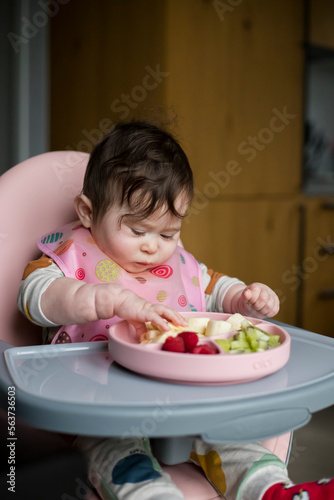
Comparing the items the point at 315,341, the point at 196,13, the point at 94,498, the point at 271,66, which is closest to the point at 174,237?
the point at 315,341

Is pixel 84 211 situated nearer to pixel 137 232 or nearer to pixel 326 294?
pixel 137 232

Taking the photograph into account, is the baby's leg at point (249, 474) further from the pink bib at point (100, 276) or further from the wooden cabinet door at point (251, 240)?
the wooden cabinet door at point (251, 240)

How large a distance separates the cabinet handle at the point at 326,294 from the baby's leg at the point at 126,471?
73.8 inches

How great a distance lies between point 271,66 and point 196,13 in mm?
412

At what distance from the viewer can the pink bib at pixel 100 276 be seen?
3.14 feet

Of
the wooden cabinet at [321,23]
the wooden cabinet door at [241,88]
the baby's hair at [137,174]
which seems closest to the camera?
the baby's hair at [137,174]

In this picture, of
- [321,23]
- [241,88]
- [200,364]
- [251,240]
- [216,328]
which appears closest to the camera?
[200,364]

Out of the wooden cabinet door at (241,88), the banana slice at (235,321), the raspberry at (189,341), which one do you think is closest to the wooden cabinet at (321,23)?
the wooden cabinet door at (241,88)

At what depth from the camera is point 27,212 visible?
110 centimetres

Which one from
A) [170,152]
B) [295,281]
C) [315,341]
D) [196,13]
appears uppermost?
[196,13]

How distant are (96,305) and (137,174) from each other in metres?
0.24

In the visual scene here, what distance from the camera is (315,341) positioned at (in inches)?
Answer: 35.2

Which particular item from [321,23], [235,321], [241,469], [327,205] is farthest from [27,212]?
[321,23]

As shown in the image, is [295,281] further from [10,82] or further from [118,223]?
[118,223]
